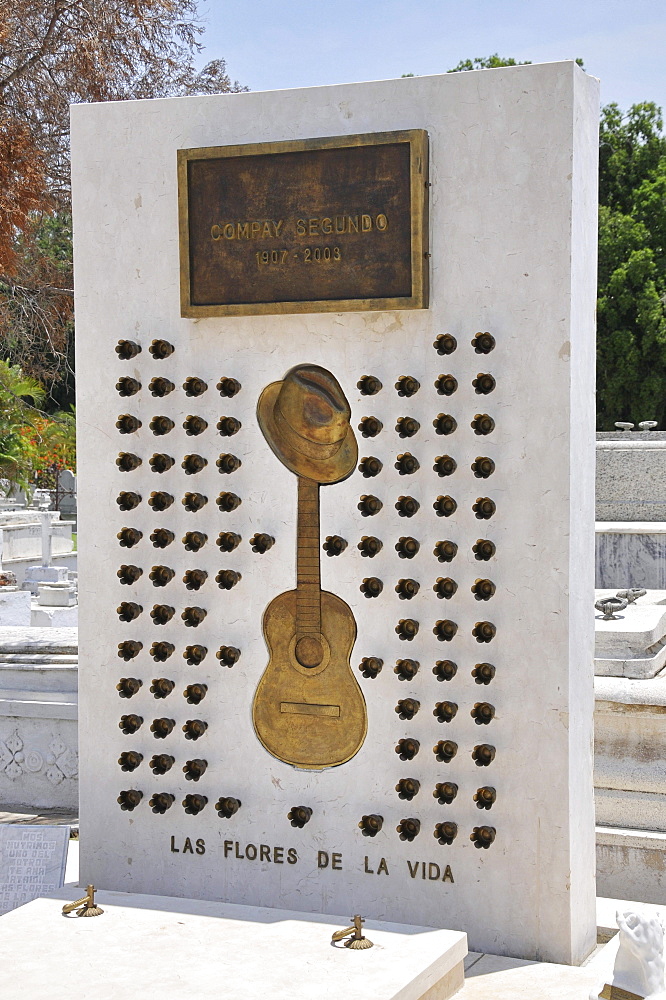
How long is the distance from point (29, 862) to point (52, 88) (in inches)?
280

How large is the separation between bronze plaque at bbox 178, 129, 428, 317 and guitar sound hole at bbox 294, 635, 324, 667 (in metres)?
1.30

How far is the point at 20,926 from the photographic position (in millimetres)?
4352

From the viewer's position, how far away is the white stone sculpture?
149 inches

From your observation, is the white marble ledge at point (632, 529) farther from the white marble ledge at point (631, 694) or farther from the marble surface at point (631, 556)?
the white marble ledge at point (631, 694)

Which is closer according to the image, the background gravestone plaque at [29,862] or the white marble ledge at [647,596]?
the background gravestone plaque at [29,862]

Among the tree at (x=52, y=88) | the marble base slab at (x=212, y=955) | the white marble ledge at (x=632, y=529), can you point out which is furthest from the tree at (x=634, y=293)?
the marble base slab at (x=212, y=955)

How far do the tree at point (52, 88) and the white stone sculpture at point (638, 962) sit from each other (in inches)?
263

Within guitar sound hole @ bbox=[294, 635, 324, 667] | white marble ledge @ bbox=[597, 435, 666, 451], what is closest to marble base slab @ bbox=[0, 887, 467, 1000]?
guitar sound hole @ bbox=[294, 635, 324, 667]

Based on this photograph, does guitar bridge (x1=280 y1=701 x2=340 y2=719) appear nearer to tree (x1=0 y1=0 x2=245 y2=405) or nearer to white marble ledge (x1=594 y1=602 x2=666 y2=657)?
white marble ledge (x1=594 y1=602 x2=666 y2=657)

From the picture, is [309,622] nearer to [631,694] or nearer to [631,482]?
[631,694]

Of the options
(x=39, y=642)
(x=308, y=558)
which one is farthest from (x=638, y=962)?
(x=39, y=642)

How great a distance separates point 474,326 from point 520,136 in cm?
71

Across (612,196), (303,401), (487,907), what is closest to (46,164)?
(303,401)

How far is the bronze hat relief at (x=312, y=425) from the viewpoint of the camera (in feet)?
16.2
